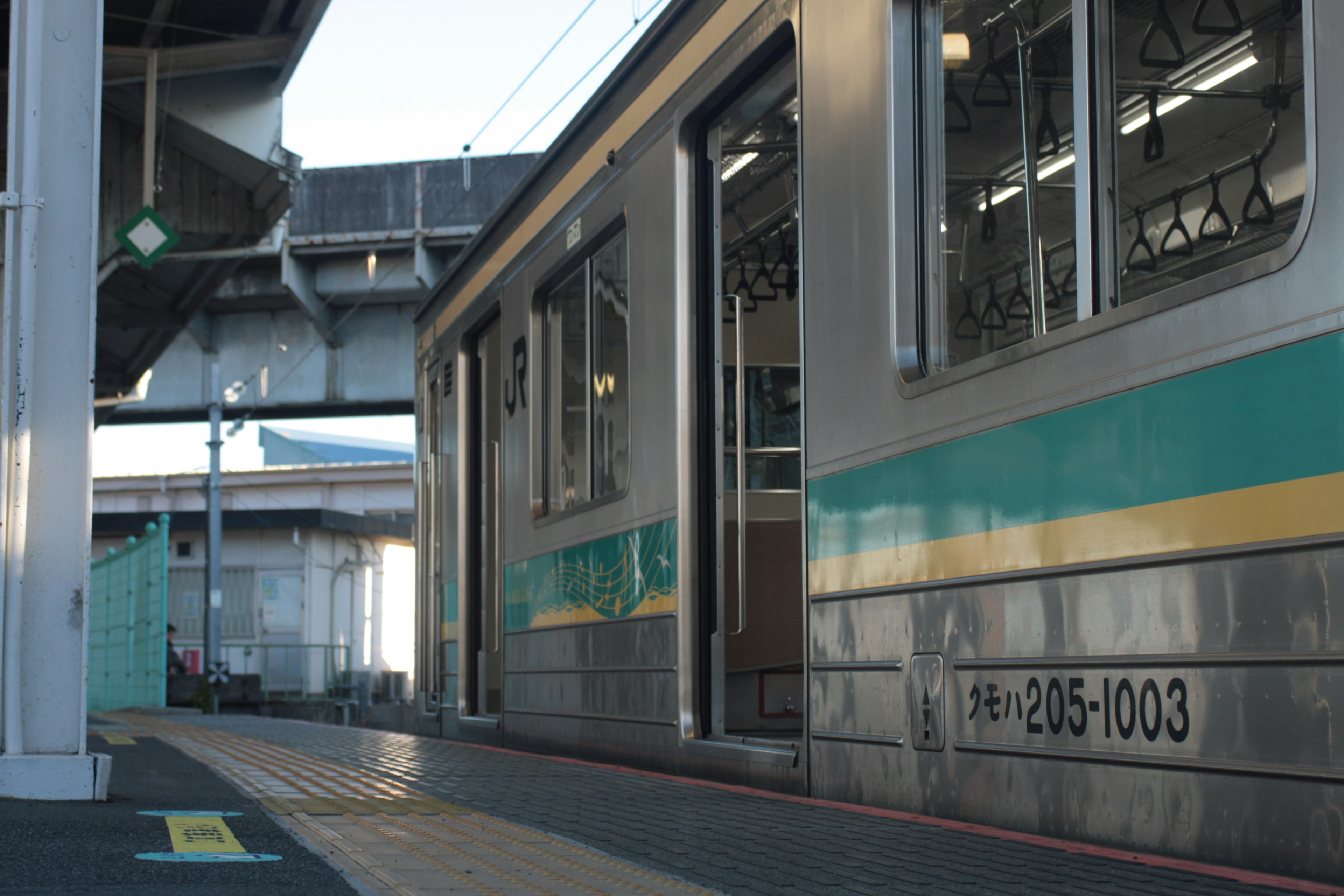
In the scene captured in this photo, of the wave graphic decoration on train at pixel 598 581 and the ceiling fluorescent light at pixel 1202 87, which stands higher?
the ceiling fluorescent light at pixel 1202 87

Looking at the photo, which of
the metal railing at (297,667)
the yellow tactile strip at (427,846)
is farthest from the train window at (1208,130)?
the metal railing at (297,667)

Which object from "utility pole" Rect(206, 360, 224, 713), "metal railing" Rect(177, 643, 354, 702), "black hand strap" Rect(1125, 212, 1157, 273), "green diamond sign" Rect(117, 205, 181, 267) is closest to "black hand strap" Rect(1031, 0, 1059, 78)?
"black hand strap" Rect(1125, 212, 1157, 273)

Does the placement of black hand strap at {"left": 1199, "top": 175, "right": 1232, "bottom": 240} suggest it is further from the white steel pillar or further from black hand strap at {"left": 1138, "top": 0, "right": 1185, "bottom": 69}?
the white steel pillar

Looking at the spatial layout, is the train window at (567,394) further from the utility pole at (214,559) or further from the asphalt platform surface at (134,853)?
the utility pole at (214,559)

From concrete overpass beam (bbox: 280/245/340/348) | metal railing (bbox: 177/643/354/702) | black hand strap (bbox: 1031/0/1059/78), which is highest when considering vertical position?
concrete overpass beam (bbox: 280/245/340/348)

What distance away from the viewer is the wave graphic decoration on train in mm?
5230

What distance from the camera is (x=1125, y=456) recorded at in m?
2.86

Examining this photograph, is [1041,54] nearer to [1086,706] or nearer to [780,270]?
[1086,706]

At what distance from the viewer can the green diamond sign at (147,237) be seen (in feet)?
35.2

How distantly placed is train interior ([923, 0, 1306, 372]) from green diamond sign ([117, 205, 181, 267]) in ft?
27.3

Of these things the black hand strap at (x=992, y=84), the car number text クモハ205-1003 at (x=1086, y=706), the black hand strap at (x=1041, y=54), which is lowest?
the car number text クモハ205-1003 at (x=1086, y=706)

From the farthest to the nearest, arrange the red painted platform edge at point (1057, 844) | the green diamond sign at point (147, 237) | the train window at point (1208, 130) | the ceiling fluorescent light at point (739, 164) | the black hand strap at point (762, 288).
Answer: the green diamond sign at point (147, 237), the black hand strap at point (762, 288), the ceiling fluorescent light at point (739, 164), the train window at point (1208, 130), the red painted platform edge at point (1057, 844)

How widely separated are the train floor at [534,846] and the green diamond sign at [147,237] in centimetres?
642

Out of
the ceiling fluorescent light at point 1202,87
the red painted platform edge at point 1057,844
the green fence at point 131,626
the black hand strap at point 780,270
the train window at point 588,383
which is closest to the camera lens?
the red painted platform edge at point 1057,844
